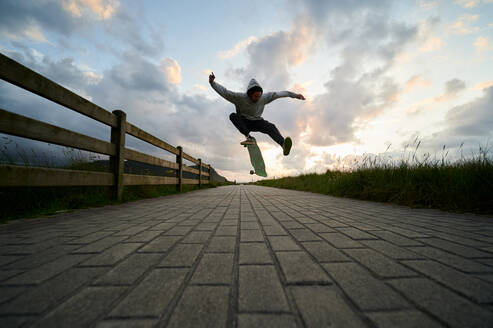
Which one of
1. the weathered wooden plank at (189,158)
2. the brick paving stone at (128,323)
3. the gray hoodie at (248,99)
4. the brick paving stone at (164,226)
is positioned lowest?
the brick paving stone at (128,323)

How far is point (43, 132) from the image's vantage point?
2.55 m

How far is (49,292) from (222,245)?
0.92m

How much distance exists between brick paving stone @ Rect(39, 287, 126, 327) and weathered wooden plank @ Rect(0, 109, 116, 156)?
2404 millimetres

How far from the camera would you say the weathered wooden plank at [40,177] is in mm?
2213

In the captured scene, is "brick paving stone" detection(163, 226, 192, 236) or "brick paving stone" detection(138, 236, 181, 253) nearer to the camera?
"brick paving stone" detection(138, 236, 181, 253)

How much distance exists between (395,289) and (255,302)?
2.09 feet

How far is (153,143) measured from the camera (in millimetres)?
5375

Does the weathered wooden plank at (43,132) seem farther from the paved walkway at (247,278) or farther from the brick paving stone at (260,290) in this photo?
the brick paving stone at (260,290)

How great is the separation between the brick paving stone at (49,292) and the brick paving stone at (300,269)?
981mm

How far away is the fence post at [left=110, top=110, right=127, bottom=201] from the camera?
3.91 meters

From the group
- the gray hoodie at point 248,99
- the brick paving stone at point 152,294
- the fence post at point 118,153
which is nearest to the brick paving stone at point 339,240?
the brick paving stone at point 152,294

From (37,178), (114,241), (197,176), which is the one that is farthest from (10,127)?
(197,176)

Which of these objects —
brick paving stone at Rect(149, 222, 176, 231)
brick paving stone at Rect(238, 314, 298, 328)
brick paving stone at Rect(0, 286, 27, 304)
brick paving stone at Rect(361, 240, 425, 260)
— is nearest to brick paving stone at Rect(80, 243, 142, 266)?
brick paving stone at Rect(0, 286, 27, 304)

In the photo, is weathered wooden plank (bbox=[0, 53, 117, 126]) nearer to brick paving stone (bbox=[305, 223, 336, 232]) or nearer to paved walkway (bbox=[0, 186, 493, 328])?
paved walkway (bbox=[0, 186, 493, 328])
